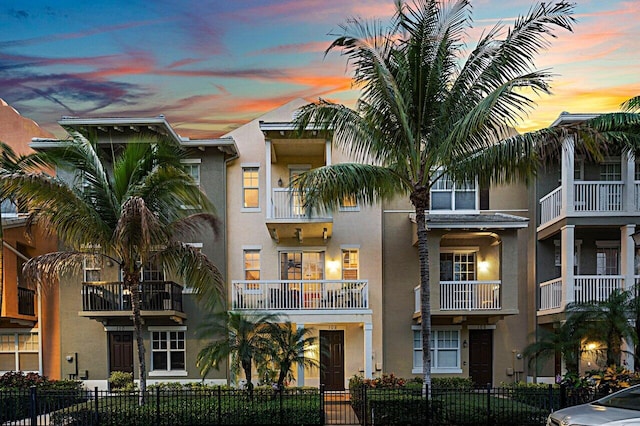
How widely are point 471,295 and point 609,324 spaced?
221 inches

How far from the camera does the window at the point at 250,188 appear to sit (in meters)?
23.3

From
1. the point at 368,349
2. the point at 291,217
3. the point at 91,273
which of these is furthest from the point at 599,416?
the point at 91,273

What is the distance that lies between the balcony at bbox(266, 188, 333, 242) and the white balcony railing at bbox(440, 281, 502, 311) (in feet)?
16.6

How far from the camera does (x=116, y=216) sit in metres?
15.9

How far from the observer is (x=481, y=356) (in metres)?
22.9

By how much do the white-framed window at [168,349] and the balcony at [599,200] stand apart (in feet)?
50.0

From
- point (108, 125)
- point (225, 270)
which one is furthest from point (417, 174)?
point (108, 125)

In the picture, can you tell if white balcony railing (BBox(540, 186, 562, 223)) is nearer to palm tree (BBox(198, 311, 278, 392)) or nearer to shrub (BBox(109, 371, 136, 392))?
palm tree (BBox(198, 311, 278, 392))

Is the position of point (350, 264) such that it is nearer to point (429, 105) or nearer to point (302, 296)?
point (302, 296)

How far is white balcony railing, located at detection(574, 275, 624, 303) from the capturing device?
65.4 ft

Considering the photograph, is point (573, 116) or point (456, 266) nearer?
point (573, 116)

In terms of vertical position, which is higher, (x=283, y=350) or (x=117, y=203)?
(x=117, y=203)

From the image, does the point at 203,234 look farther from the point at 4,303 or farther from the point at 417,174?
the point at 417,174

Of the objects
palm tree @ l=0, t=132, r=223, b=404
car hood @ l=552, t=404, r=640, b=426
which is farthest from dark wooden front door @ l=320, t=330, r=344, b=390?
car hood @ l=552, t=404, r=640, b=426
